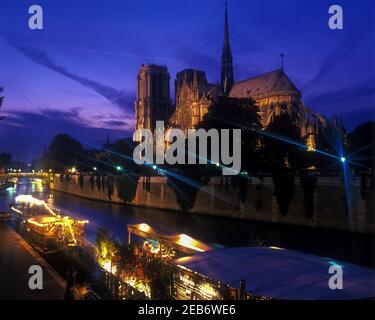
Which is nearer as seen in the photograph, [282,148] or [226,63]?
[282,148]

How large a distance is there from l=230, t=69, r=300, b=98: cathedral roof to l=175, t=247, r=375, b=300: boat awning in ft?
189

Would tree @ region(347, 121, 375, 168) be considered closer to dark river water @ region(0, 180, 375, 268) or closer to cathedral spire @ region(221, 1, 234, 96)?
dark river water @ region(0, 180, 375, 268)

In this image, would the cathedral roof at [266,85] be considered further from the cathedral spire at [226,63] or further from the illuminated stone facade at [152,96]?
the illuminated stone facade at [152,96]

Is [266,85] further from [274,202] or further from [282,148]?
[274,202]

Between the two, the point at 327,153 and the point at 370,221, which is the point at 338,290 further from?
the point at 327,153

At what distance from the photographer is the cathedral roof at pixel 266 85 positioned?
2535 inches

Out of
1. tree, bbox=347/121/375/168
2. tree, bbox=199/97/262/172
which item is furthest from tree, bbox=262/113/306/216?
tree, bbox=347/121/375/168

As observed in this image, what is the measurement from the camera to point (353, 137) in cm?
3856

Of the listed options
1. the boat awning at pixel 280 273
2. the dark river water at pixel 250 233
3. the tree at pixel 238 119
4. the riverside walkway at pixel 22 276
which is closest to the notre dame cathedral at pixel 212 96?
the tree at pixel 238 119

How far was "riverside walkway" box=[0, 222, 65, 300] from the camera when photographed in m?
9.72

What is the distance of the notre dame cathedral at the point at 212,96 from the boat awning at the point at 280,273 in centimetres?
4346

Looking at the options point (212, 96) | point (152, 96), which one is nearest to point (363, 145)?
point (212, 96)

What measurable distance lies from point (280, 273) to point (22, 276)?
7.16 metres

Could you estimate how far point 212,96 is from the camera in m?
76.2
